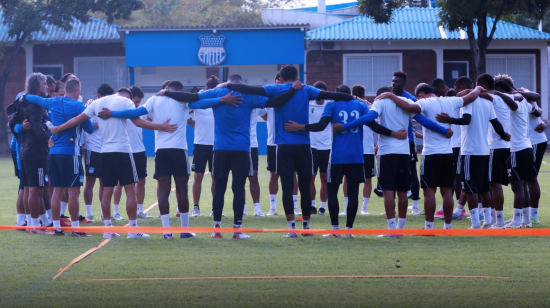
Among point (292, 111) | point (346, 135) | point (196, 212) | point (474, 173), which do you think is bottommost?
point (196, 212)

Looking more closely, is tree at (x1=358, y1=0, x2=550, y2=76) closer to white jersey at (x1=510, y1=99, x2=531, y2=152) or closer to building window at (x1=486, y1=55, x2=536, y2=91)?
building window at (x1=486, y1=55, x2=536, y2=91)

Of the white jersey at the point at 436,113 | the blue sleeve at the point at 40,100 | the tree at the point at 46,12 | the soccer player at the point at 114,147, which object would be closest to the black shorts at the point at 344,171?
the white jersey at the point at 436,113

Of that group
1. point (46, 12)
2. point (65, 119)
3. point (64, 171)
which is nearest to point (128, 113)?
point (65, 119)

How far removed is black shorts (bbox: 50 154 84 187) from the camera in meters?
9.09

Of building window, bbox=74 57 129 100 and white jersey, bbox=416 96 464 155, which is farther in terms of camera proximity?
building window, bbox=74 57 129 100

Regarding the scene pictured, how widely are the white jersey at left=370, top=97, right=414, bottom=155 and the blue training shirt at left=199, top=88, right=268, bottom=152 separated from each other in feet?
4.90

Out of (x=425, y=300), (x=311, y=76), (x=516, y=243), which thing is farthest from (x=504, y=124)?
(x=311, y=76)

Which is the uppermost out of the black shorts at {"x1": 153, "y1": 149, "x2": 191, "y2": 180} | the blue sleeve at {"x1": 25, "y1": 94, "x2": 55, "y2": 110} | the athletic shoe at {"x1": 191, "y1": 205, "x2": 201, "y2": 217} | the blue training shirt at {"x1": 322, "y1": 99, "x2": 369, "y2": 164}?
the blue sleeve at {"x1": 25, "y1": 94, "x2": 55, "y2": 110}

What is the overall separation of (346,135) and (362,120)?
384 mm

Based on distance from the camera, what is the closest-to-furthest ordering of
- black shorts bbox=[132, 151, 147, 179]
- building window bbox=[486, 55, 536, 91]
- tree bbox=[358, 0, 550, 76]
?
black shorts bbox=[132, 151, 147, 179] → tree bbox=[358, 0, 550, 76] → building window bbox=[486, 55, 536, 91]

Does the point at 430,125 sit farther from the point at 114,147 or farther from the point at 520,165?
the point at 114,147

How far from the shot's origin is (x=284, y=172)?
29.2ft

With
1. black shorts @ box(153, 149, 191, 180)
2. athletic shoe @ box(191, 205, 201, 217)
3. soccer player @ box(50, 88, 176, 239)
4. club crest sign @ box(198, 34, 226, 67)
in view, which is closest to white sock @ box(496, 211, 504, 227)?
black shorts @ box(153, 149, 191, 180)

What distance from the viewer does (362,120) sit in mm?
8609
